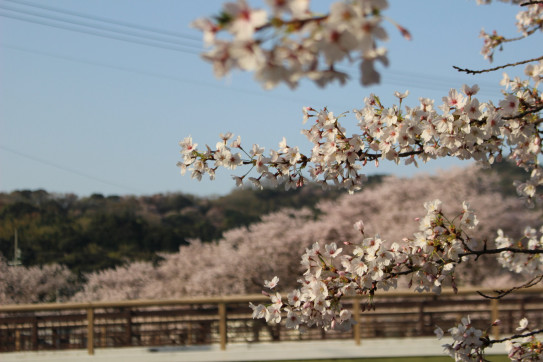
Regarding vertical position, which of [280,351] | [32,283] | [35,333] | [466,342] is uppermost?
[32,283]

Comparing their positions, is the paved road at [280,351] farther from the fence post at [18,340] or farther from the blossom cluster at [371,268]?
the blossom cluster at [371,268]

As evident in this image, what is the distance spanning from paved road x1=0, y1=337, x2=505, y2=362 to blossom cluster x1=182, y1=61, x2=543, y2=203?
24.1ft

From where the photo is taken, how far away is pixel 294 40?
1.58 metres

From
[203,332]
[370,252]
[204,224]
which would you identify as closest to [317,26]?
[370,252]

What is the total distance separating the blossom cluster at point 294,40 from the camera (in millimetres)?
1462

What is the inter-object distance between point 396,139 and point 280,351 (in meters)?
7.90

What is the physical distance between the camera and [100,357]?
10984 millimetres

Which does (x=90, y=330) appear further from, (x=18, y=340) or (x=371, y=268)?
(x=371, y=268)

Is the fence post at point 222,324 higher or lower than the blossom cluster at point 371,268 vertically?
lower

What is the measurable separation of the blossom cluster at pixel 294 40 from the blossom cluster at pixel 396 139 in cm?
199

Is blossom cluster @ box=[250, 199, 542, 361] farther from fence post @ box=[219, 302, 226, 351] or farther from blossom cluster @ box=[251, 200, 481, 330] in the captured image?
fence post @ box=[219, 302, 226, 351]

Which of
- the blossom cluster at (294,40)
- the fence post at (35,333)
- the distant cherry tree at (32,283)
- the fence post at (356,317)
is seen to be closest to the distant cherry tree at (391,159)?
the blossom cluster at (294,40)

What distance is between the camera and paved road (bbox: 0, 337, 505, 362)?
34.7 feet

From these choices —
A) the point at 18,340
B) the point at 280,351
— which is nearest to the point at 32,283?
the point at 18,340
